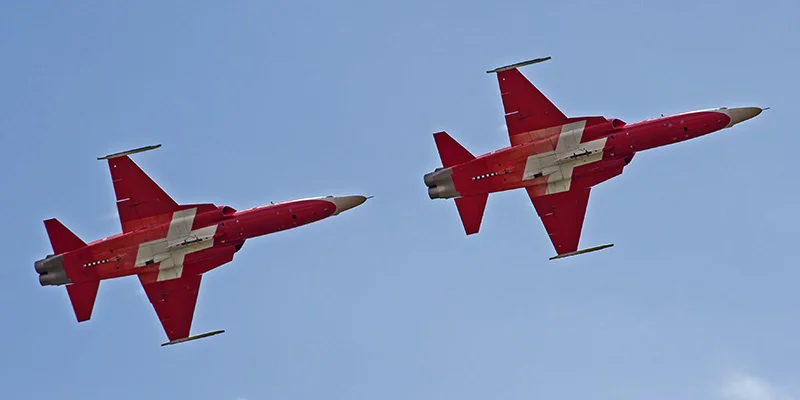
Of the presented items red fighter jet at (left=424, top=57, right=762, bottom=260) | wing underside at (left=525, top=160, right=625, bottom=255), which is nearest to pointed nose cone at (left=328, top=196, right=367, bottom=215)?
red fighter jet at (left=424, top=57, right=762, bottom=260)

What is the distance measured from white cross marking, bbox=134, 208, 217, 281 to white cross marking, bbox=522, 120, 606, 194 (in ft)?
47.5

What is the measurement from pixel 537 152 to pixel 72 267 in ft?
69.9

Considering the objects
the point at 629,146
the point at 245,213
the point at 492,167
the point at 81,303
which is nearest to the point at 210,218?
the point at 245,213

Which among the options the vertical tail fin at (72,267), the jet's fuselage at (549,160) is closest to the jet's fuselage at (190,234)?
the vertical tail fin at (72,267)

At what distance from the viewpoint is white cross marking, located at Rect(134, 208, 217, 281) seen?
258 feet

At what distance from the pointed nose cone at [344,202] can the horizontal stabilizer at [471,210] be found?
455 centimetres

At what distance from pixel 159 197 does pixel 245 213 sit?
397 centimetres

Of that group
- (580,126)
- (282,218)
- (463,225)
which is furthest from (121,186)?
(580,126)

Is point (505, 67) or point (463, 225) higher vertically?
point (505, 67)

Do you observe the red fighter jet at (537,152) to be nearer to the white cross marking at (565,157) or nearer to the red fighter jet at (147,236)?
the white cross marking at (565,157)

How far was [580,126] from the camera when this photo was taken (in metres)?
78.6

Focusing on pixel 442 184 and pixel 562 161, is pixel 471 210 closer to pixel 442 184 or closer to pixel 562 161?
pixel 442 184

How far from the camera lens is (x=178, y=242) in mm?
78812

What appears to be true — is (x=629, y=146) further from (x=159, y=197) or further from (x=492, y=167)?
(x=159, y=197)
